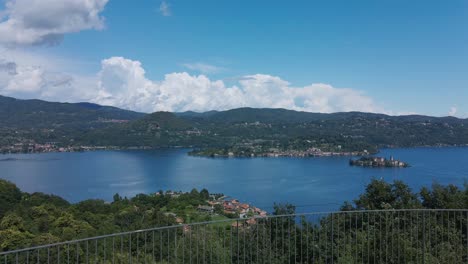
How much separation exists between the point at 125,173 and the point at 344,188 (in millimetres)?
25894

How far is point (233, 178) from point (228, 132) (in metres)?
56.2

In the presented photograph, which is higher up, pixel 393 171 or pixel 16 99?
pixel 16 99

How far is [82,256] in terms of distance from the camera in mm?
8625

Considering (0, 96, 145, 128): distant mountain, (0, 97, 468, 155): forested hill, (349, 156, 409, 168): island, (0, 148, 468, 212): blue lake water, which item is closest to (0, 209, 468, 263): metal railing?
(0, 148, 468, 212): blue lake water

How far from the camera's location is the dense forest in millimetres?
4914

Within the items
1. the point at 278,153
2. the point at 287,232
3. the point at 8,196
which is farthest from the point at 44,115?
the point at 287,232

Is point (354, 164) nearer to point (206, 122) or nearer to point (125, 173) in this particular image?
point (125, 173)

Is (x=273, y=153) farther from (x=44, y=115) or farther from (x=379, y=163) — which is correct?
(x=44, y=115)

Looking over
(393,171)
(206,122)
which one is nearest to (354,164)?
(393,171)

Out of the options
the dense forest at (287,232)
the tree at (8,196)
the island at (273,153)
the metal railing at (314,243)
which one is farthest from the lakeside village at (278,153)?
the metal railing at (314,243)

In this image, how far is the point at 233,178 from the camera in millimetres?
41531

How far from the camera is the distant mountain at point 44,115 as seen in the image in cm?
10850

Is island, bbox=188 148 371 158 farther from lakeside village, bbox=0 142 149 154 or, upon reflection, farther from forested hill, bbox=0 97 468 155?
lakeside village, bbox=0 142 149 154

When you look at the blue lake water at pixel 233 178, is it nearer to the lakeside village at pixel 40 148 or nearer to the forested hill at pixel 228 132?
the forested hill at pixel 228 132
